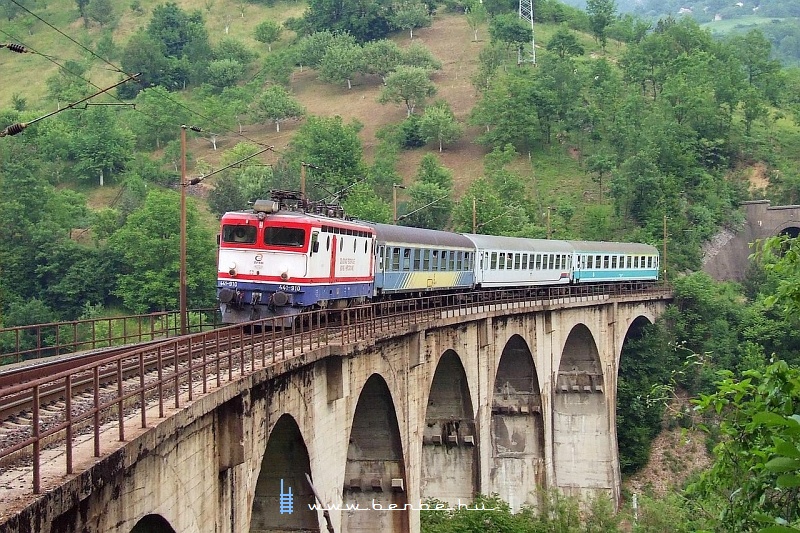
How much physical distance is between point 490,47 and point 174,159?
3847cm

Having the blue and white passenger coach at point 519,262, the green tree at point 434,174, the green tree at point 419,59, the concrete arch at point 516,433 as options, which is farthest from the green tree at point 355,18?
the concrete arch at point 516,433

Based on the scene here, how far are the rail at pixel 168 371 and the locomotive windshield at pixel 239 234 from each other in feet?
6.93

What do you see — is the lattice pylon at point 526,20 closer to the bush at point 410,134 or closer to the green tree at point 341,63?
the green tree at point 341,63

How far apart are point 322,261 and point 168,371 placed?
28.4 feet

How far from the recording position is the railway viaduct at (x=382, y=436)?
413 inches

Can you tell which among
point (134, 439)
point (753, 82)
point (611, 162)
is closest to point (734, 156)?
point (611, 162)

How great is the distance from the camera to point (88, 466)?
8.62 metres

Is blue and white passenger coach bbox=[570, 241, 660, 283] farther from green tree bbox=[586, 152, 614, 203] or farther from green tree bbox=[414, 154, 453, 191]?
green tree bbox=[414, 154, 453, 191]

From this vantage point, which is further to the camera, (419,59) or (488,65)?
(419,59)

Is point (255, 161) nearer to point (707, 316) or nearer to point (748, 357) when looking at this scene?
point (707, 316)

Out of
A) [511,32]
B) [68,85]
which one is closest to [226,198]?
[68,85]

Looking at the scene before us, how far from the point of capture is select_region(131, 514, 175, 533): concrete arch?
11.1m

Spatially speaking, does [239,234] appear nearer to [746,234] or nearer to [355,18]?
[746,234]

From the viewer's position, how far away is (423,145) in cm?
10175
